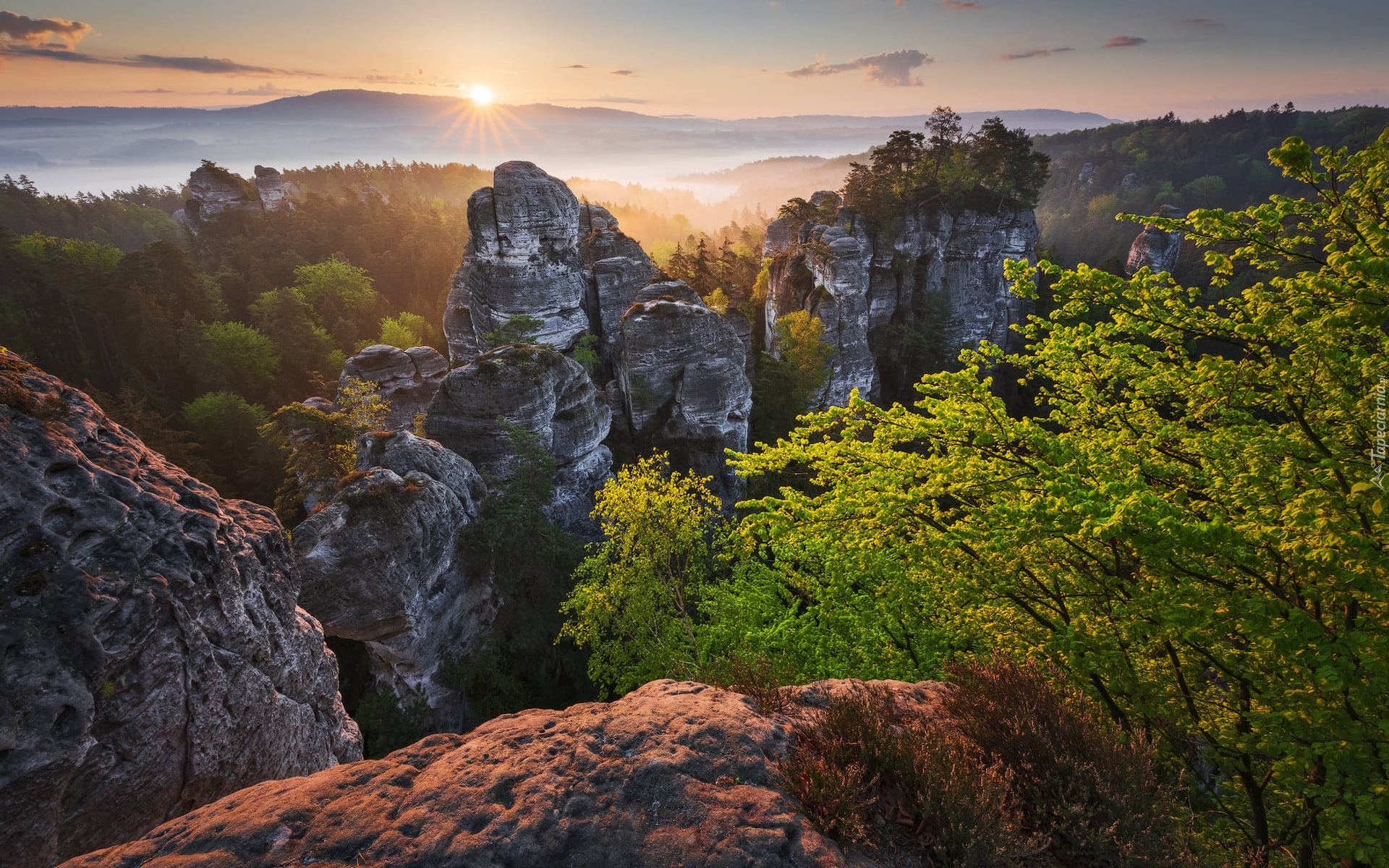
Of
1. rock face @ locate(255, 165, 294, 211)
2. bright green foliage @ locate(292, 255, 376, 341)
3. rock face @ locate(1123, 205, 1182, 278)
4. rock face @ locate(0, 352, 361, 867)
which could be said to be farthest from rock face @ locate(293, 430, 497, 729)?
rock face @ locate(255, 165, 294, 211)

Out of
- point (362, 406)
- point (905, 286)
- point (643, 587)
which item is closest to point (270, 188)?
point (362, 406)

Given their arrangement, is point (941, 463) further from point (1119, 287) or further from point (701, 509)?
point (701, 509)

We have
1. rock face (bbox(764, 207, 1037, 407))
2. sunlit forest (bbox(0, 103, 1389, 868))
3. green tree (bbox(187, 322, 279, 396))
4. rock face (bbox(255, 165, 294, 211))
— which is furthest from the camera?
rock face (bbox(255, 165, 294, 211))

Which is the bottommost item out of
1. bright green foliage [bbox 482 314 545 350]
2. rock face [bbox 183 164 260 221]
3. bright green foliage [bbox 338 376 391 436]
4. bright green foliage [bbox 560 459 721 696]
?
bright green foliage [bbox 560 459 721 696]

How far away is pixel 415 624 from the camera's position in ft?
57.0

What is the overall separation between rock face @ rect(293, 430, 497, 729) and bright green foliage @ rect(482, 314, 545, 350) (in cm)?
1554

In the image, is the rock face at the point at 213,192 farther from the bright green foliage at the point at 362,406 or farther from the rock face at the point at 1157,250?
the rock face at the point at 1157,250

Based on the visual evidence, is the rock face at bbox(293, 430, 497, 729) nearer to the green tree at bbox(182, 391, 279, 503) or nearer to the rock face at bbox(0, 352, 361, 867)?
the rock face at bbox(0, 352, 361, 867)

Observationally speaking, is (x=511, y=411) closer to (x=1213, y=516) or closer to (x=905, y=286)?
(x=1213, y=516)

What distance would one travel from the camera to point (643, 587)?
59.1ft

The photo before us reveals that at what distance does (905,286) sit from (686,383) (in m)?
26.0

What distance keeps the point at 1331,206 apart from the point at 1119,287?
7.26 ft

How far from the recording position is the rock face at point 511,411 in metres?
24.9

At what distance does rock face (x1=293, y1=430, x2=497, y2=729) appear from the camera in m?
15.6
